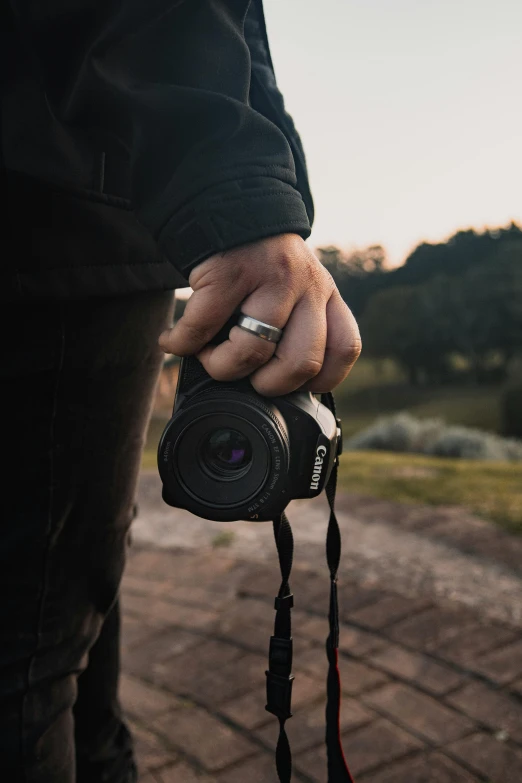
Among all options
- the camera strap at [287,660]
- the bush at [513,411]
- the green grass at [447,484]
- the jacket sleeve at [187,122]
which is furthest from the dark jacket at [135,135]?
the bush at [513,411]

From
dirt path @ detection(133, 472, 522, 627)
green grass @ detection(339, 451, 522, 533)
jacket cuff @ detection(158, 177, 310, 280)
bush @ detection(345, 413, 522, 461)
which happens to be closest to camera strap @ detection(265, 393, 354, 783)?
jacket cuff @ detection(158, 177, 310, 280)

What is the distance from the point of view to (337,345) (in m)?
1.06

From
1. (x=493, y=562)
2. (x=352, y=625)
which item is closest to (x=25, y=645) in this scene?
(x=352, y=625)

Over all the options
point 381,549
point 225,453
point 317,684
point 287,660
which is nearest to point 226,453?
point 225,453

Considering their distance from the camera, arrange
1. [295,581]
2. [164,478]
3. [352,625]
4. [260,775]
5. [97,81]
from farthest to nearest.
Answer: [295,581] < [352,625] < [260,775] < [164,478] < [97,81]

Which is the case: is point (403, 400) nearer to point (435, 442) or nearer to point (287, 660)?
point (435, 442)

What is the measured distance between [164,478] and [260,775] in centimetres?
114

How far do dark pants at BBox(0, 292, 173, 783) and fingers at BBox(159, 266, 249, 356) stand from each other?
203 mm

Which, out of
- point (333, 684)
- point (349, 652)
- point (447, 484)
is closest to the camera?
point (333, 684)

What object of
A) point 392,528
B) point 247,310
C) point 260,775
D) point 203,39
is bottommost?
point 260,775

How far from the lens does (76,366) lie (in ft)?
3.74

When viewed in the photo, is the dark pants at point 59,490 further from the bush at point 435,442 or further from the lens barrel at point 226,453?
the bush at point 435,442

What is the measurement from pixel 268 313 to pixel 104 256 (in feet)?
1.00

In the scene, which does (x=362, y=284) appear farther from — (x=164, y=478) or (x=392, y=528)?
(x=164, y=478)
